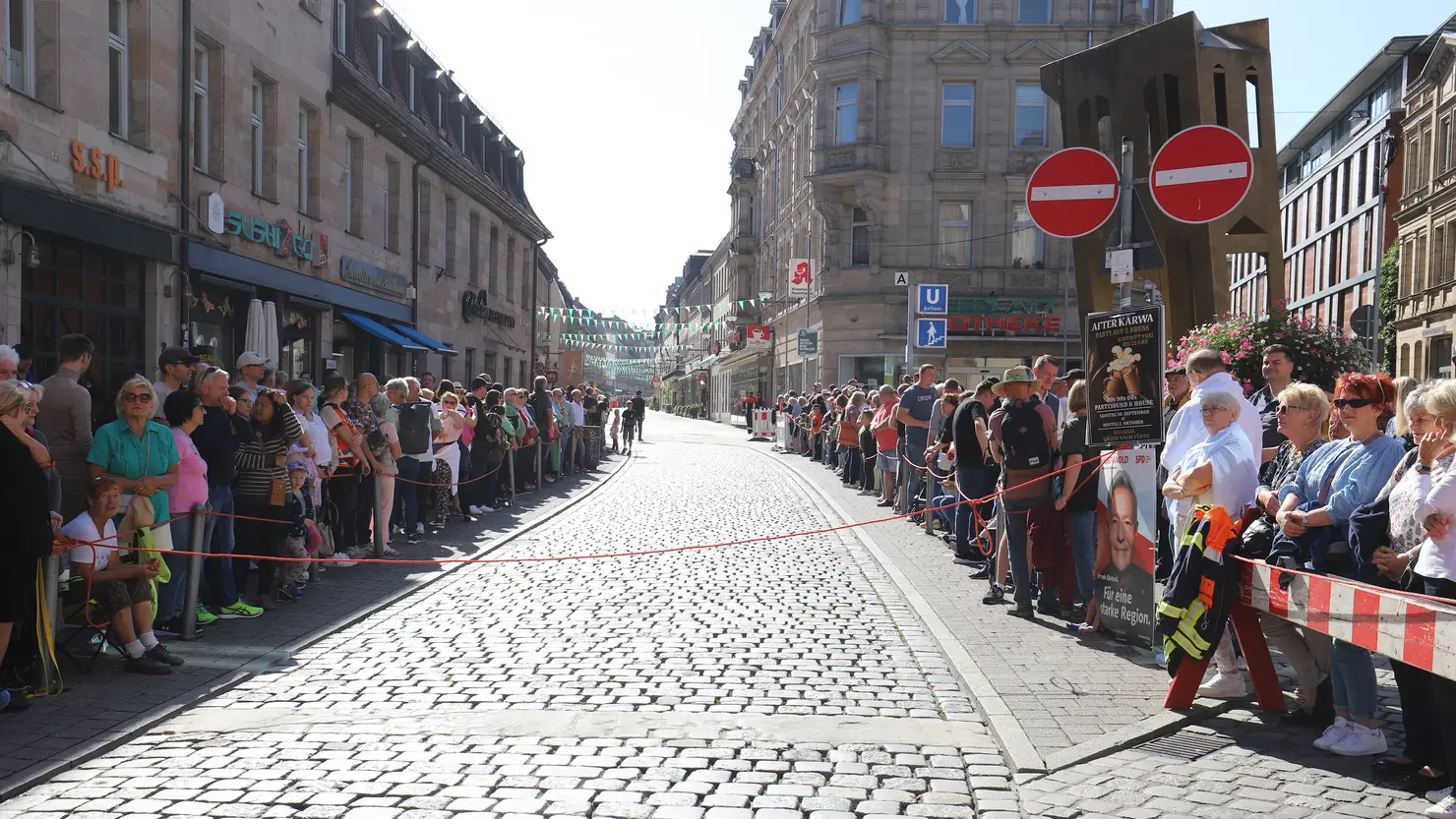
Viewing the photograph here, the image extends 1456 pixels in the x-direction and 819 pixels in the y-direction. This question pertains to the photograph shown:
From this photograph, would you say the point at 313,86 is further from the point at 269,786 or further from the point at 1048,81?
the point at 269,786

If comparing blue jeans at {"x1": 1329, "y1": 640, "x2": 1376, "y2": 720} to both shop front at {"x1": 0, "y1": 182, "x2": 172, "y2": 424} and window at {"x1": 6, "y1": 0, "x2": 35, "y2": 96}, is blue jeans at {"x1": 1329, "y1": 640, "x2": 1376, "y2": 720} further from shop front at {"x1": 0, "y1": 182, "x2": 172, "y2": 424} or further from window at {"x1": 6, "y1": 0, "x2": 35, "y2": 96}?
window at {"x1": 6, "y1": 0, "x2": 35, "y2": 96}

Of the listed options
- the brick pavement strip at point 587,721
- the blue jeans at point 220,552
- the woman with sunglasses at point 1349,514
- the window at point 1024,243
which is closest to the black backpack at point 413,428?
the brick pavement strip at point 587,721

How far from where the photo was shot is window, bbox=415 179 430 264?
2919cm

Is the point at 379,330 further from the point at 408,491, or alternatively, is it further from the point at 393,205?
the point at 408,491

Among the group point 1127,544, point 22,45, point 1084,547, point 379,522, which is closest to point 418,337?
point 22,45

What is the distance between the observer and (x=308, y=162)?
73.4 ft

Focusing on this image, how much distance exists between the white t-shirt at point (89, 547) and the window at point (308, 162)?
16.3 meters

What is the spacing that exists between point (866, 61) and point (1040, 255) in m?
8.86

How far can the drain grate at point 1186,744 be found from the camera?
213 inches

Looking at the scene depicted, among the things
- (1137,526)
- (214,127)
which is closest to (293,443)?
(1137,526)

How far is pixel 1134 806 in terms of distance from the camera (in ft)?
15.3

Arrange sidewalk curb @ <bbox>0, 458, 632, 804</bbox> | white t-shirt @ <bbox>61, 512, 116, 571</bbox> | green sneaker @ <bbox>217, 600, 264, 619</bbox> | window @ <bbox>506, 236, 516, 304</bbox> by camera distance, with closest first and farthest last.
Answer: sidewalk curb @ <bbox>0, 458, 632, 804</bbox>, white t-shirt @ <bbox>61, 512, 116, 571</bbox>, green sneaker @ <bbox>217, 600, 264, 619</bbox>, window @ <bbox>506, 236, 516, 304</bbox>

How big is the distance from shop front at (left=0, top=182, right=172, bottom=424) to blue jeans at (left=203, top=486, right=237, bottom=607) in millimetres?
5102

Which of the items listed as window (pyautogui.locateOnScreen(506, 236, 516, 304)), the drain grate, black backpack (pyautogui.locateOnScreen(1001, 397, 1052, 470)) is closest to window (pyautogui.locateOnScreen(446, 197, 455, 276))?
window (pyautogui.locateOnScreen(506, 236, 516, 304))
